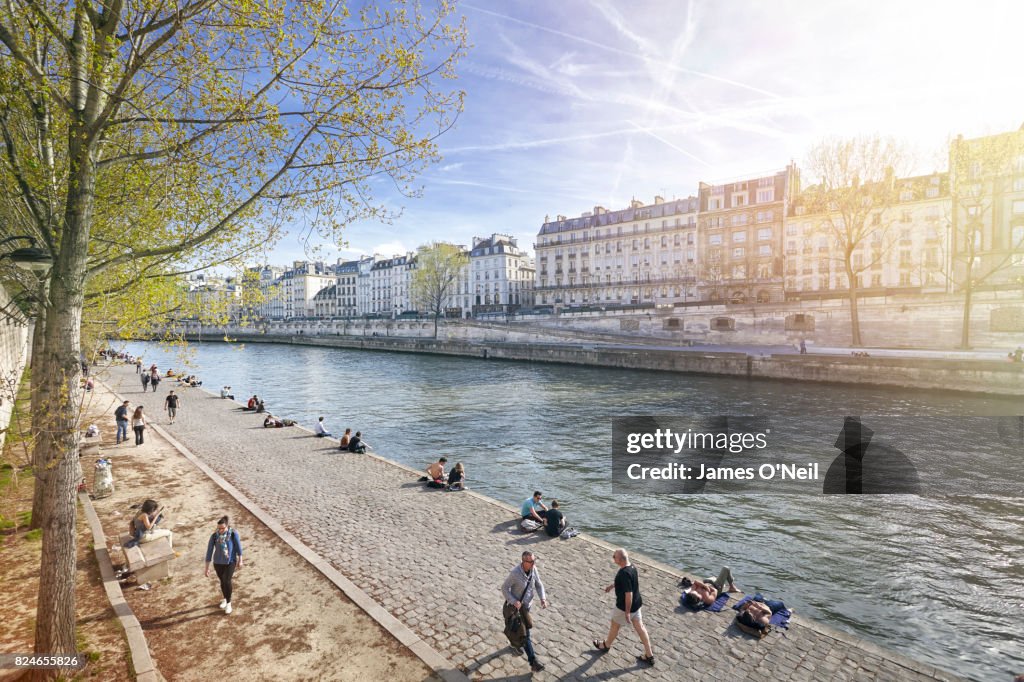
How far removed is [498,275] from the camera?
99750 millimetres

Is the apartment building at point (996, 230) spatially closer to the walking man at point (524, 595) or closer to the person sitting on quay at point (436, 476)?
the person sitting on quay at point (436, 476)

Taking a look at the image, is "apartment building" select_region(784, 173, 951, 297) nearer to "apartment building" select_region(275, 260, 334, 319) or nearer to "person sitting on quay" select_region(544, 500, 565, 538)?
"person sitting on quay" select_region(544, 500, 565, 538)

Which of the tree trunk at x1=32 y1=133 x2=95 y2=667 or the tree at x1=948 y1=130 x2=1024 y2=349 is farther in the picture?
the tree at x1=948 y1=130 x2=1024 y2=349

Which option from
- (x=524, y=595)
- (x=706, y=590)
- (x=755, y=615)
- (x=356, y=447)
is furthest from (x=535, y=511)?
(x=356, y=447)

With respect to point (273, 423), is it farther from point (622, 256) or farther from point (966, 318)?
point (622, 256)

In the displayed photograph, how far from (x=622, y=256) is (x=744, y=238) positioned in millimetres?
18640

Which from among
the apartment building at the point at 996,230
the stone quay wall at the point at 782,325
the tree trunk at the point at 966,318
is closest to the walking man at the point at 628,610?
the stone quay wall at the point at 782,325

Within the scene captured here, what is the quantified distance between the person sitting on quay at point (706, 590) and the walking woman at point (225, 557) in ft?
22.8

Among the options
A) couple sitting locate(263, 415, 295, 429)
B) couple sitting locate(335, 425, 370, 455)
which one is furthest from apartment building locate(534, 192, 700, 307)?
couple sitting locate(335, 425, 370, 455)

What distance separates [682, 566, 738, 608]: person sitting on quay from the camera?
26.1ft

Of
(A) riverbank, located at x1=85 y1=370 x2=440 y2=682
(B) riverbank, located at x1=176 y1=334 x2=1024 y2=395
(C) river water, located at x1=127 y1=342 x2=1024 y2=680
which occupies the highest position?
(B) riverbank, located at x1=176 y1=334 x2=1024 y2=395

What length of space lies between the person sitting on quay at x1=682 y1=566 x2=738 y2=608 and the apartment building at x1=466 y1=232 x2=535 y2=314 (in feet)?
288

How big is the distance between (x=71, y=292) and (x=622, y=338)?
2070 inches

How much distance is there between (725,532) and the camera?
484 inches
